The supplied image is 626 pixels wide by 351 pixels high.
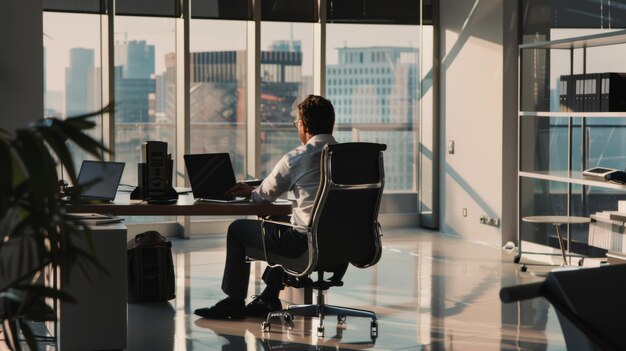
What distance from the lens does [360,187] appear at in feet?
16.5

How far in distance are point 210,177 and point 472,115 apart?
432cm

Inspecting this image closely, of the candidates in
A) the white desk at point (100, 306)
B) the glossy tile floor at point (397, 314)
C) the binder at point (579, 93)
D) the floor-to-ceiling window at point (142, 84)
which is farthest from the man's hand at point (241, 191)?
the floor-to-ceiling window at point (142, 84)

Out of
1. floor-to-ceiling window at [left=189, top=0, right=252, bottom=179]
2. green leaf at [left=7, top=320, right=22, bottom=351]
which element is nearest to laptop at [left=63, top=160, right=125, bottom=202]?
green leaf at [left=7, top=320, right=22, bottom=351]

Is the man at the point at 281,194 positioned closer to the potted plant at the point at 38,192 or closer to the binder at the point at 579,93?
the binder at the point at 579,93

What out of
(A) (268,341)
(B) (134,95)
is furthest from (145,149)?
(B) (134,95)

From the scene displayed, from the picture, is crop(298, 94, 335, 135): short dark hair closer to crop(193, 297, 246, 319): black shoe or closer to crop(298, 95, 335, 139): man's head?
crop(298, 95, 335, 139): man's head

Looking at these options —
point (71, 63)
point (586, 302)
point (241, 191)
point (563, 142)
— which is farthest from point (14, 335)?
point (71, 63)

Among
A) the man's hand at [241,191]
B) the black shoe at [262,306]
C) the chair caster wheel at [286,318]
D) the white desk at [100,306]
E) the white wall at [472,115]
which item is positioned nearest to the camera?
the white desk at [100,306]

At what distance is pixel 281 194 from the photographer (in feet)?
17.7

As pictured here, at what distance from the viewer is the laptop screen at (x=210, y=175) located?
18.3 ft

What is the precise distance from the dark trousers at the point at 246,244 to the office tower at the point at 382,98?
14.7ft

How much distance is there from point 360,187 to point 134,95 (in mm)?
4953

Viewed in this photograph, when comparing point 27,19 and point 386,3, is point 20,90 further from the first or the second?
point 386,3

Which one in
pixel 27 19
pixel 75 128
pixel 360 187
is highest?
pixel 27 19
